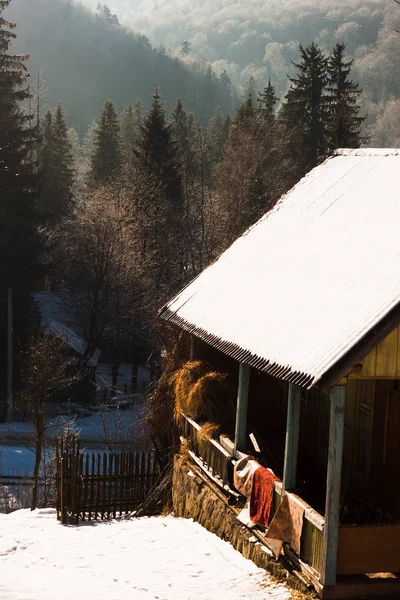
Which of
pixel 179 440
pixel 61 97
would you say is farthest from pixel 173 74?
pixel 179 440

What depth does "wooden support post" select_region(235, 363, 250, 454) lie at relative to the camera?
507 inches

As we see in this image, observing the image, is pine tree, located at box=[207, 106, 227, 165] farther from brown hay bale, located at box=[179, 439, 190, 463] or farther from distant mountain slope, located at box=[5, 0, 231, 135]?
distant mountain slope, located at box=[5, 0, 231, 135]

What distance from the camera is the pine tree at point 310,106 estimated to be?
61.1 meters

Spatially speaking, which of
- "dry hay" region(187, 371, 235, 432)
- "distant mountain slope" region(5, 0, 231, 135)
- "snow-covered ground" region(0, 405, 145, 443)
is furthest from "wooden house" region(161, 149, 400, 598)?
"distant mountain slope" region(5, 0, 231, 135)

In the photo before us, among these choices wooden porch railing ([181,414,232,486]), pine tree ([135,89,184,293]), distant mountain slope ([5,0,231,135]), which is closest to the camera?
wooden porch railing ([181,414,232,486])

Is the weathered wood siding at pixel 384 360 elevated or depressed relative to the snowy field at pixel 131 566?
elevated

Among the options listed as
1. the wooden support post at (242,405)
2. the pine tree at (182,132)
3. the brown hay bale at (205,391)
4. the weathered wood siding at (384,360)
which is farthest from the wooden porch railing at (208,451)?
the pine tree at (182,132)

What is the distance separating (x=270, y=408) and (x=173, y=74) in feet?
571

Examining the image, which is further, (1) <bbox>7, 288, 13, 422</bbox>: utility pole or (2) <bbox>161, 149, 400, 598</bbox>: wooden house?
(1) <bbox>7, 288, 13, 422</bbox>: utility pole

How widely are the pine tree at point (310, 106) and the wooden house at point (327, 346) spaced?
45.2 metres

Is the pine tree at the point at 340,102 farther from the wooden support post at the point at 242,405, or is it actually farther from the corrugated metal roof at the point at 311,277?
the wooden support post at the point at 242,405

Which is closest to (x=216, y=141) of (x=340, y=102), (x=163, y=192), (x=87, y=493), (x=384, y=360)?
(x=340, y=102)

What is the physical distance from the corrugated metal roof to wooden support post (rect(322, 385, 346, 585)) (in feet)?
1.38

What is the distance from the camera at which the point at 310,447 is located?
50.1ft
